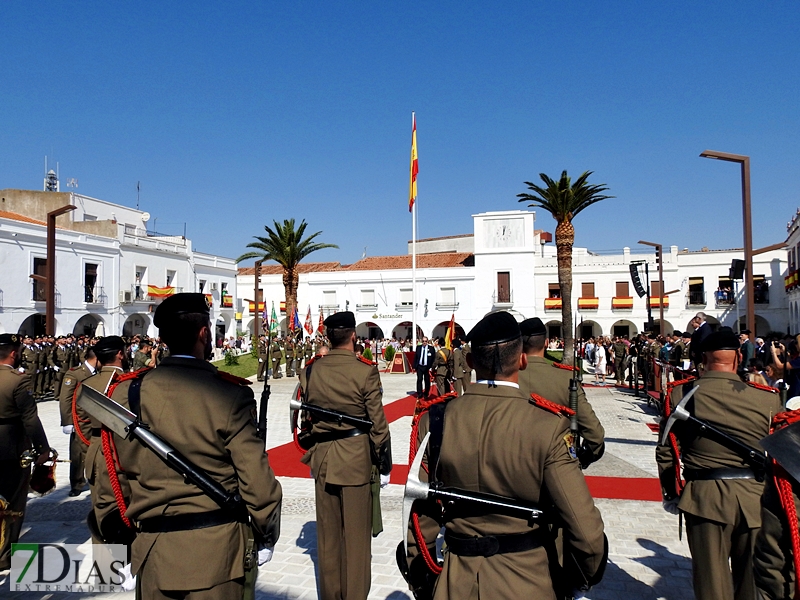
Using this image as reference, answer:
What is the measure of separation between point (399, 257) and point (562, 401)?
1859 inches

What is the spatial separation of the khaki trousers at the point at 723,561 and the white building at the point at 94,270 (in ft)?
112

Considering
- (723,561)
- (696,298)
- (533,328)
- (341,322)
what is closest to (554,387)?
(533,328)

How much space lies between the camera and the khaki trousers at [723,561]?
3678mm

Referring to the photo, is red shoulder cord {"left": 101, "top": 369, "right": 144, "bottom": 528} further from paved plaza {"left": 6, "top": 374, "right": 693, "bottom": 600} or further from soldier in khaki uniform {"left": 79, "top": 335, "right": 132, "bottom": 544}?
paved plaza {"left": 6, "top": 374, "right": 693, "bottom": 600}

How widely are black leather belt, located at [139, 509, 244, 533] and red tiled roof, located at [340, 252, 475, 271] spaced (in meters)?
45.8

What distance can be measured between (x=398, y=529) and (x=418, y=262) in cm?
4410

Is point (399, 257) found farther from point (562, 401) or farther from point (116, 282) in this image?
point (562, 401)

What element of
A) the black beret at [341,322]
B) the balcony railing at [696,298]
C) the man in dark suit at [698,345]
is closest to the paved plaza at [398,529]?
the man in dark suit at [698,345]

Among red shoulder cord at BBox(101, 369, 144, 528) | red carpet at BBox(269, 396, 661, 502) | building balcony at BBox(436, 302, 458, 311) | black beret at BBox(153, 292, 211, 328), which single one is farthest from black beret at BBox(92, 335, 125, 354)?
building balcony at BBox(436, 302, 458, 311)

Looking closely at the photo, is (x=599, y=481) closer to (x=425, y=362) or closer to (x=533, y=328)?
(x=533, y=328)

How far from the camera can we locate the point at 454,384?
60.2ft

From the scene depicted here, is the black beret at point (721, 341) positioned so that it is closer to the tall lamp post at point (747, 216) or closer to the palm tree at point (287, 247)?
the tall lamp post at point (747, 216)

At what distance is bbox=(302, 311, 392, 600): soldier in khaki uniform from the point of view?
4.54m

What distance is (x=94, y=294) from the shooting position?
35156 millimetres
